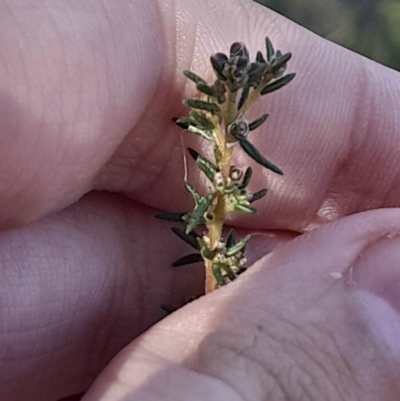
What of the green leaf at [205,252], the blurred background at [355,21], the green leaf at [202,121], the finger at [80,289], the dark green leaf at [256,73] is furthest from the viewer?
the blurred background at [355,21]


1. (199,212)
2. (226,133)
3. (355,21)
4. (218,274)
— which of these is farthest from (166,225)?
(355,21)

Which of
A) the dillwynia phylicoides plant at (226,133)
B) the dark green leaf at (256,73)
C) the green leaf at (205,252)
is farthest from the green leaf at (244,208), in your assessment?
the dark green leaf at (256,73)

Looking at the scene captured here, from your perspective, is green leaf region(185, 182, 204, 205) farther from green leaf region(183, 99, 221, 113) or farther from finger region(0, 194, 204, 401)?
finger region(0, 194, 204, 401)

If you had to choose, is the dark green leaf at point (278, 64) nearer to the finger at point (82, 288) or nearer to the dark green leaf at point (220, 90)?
the dark green leaf at point (220, 90)

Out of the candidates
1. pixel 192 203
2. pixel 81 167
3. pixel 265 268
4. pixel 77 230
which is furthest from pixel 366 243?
pixel 77 230

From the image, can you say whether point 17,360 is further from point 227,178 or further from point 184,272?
point 227,178

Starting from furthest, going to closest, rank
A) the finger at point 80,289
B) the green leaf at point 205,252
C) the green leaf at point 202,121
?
1. the finger at point 80,289
2. the green leaf at point 205,252
3. the green leaf at point 202,121

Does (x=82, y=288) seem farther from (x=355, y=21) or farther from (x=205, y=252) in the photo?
(x=355, y=21)

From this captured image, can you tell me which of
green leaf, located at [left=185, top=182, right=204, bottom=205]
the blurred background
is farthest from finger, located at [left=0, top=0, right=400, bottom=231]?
the blurred background
